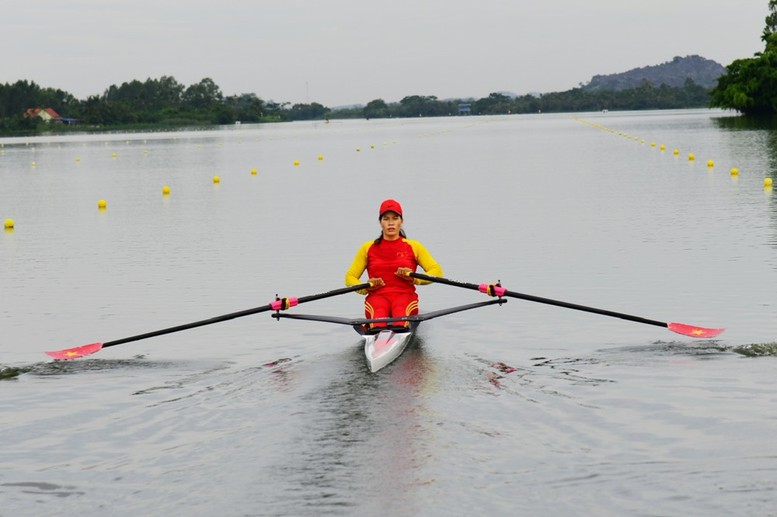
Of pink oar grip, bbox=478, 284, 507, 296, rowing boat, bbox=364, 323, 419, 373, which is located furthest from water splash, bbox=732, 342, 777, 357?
rowing boat, bbox=364, 323, 419, 373

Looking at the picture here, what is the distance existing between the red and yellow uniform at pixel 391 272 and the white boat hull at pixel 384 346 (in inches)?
26.9

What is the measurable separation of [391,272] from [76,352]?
424 centimetres

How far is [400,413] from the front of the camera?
38.2ft

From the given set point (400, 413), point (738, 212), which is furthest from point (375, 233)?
point (400, 413)

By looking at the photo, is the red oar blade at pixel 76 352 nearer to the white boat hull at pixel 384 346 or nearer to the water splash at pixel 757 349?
the white boat hull at pixel 384 346

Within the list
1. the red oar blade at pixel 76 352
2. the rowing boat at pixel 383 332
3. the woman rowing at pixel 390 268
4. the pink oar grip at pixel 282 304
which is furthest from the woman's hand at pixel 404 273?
the red oar blade at pixel 76 352

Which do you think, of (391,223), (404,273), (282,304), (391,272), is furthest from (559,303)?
(282,304)

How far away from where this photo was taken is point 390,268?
15969mm

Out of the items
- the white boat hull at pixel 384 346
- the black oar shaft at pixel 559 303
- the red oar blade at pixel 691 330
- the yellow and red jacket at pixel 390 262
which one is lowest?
the red oar blade at pixel 691 330

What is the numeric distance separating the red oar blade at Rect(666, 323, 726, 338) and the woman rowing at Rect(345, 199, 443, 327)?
3157 mm

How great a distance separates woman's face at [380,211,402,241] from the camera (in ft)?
52.0

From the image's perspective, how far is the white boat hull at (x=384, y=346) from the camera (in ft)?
45.2

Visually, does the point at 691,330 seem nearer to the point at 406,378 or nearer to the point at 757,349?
the point at 757,349

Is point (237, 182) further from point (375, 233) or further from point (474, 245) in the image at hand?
point (474, 245)
